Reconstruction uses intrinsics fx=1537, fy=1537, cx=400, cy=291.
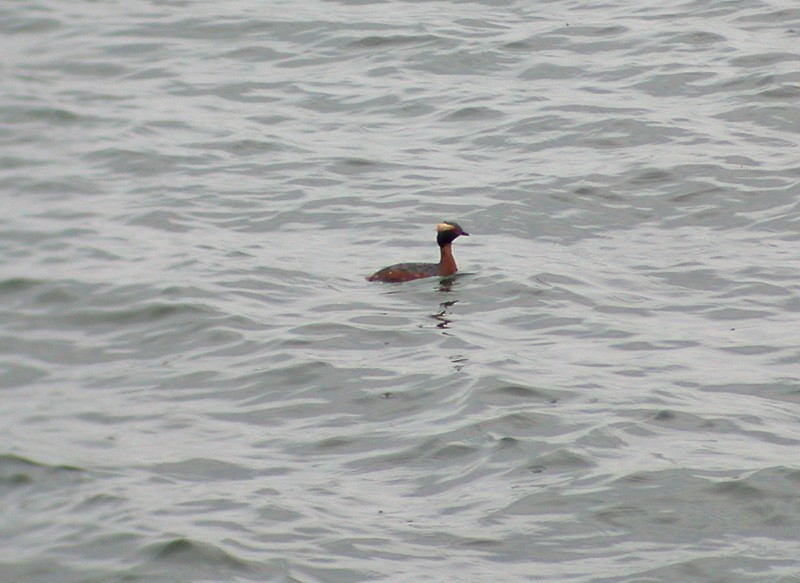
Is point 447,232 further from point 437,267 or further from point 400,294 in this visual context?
point 400,294

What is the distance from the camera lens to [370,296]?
13266 mm

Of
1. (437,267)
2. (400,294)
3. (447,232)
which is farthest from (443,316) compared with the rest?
(447,232)

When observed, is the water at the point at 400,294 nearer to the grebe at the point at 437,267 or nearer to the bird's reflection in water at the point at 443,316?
the bird's reflection in water at the point at 443,316

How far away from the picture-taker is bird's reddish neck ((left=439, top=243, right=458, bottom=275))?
1379 cm

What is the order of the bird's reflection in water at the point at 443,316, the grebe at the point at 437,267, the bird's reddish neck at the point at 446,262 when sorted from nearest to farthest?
1. the bird's reflection in water at the point at 443,316
2. the grebe at the point at 437,267
3. the bird's reddish neck at the point at 446,262

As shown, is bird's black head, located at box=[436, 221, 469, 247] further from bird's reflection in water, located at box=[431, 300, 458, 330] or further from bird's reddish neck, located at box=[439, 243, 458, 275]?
bird's reflection in water, located at box=[431, 300, 458, 330]

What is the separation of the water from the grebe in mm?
148

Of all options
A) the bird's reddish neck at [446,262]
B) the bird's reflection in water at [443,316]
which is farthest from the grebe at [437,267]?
the bird's reflection in water at [443,316]

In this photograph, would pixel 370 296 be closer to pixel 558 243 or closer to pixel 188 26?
pixel 558 243

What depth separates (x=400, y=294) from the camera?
13.5 m

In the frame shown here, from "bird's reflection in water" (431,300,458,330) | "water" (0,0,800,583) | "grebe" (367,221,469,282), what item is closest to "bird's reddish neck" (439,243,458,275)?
"grebe" (367,221,469,282)

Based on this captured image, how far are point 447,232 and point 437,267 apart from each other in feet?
1.15

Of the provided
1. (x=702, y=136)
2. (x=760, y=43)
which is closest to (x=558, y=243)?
(x=702, y=136)

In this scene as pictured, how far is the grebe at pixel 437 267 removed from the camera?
13594 millimetres
